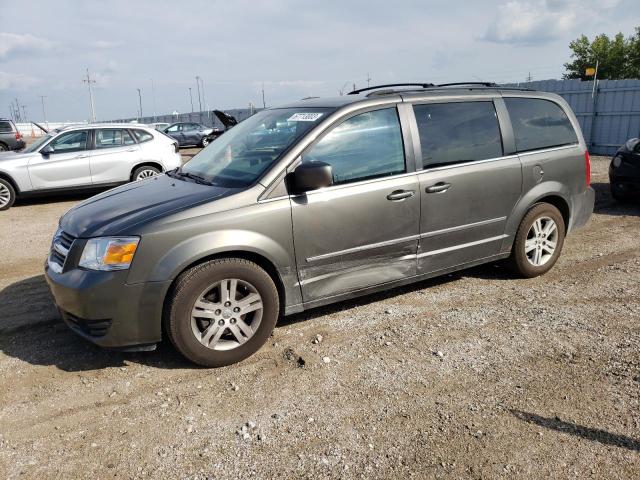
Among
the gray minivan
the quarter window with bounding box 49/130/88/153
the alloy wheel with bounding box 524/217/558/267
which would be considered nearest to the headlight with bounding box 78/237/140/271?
the gray minivan

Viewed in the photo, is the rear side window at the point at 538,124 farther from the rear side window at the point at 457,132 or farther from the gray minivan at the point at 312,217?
the rear side window at the point at 457,132

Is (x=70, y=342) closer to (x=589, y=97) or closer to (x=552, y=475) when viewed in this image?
(x=552, y=475)

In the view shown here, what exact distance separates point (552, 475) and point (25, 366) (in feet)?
11.4

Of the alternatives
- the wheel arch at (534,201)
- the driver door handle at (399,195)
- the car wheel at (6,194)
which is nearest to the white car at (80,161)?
the car wheel at (6,194)

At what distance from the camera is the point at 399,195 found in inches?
161

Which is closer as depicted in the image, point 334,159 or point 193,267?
point 193,267

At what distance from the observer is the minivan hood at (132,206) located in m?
3.45

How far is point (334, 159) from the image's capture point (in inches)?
153

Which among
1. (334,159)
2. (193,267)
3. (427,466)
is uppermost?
(334,159)

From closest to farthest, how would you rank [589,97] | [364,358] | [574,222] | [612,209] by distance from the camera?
[364,358] → [574,222] → [612,209] → [589,97]

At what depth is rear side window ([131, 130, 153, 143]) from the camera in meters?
11.0

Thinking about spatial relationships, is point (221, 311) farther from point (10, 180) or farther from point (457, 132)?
point (10, 180)

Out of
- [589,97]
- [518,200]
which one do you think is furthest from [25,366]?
[589,97]

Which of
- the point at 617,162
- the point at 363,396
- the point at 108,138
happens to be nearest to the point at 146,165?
the point at 108,138
